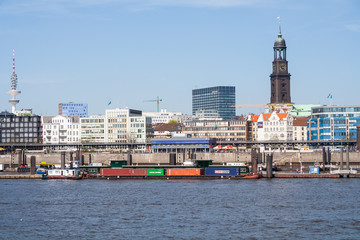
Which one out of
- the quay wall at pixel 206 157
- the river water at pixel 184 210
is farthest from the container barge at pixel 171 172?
the quay wall at pixel 206 157

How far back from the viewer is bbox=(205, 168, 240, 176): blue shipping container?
371ft

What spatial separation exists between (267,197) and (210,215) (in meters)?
16.0

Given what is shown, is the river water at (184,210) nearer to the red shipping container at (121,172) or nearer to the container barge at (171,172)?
the container barge at (171,172)

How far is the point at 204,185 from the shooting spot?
330ft

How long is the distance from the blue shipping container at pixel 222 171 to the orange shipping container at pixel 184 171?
1.37 metres

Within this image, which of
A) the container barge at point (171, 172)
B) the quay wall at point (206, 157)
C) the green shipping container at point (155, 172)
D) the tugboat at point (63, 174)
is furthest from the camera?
the quay wall at point (206, 157)

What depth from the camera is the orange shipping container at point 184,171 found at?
115m

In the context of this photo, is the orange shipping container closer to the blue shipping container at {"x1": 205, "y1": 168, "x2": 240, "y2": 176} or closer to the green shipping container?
the green shipping container

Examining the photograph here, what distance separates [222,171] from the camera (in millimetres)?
114375

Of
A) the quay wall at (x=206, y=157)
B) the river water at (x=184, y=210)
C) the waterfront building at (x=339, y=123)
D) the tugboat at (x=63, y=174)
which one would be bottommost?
the river water at (x=184, y=210)

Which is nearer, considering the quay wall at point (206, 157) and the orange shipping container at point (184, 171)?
the orange shipping container at point (184, 171)


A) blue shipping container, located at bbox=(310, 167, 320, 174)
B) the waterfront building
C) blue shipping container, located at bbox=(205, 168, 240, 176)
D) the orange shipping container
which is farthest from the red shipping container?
the waterfront building

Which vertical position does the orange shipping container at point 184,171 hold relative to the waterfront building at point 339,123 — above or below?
below

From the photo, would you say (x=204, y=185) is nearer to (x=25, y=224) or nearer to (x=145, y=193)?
(x=145, y=193)
